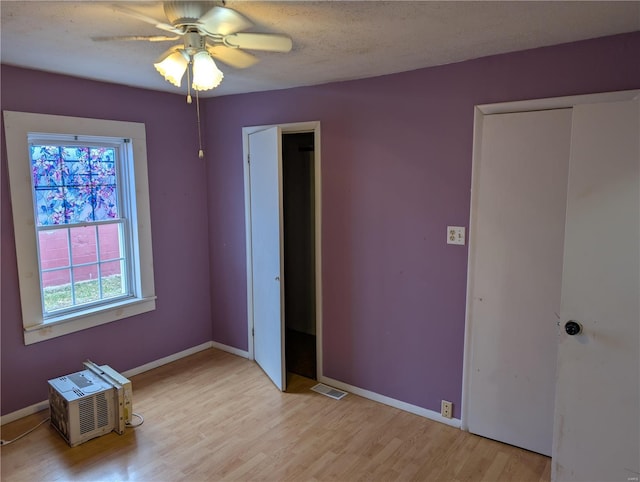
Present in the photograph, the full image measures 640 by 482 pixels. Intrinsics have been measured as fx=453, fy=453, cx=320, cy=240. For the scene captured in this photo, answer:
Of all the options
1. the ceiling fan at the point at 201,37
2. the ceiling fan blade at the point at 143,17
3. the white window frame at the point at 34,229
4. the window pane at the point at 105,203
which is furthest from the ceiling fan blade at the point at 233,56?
the window pane at the point at 105,203

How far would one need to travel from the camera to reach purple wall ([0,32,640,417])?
2.73 meters

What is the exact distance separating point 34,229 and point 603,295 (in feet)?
11.3

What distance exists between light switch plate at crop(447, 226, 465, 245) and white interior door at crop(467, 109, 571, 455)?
0.25ft

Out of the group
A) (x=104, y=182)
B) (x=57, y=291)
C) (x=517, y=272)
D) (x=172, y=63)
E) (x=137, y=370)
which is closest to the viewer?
(x=172, y=63)

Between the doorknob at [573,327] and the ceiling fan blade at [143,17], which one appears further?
the doorknob at [573,327]

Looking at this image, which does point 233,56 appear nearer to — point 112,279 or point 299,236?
point 112,279

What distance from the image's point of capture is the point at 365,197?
324cm

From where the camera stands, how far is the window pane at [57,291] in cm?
326

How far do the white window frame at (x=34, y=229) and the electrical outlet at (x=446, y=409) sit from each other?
2463 millimetres

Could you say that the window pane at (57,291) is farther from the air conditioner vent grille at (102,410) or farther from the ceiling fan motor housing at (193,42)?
the ceiling fan motor housing at (193,42)

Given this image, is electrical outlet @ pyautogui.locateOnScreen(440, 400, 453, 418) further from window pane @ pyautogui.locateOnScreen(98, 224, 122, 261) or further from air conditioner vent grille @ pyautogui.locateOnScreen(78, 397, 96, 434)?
window pane @ pyautogui.locateOnScreen(98, 224, 122, 261)

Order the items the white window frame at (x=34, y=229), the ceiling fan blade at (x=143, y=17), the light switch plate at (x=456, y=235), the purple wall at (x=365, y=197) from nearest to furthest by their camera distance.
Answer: the ceiling fan blade at (x=143, y=17), the purple wall at (x=365, y=197), the light switch plate at (x=456, y=235), the white window frame at (x=34, y=229)

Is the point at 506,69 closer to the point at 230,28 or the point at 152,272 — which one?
the point at 230,28

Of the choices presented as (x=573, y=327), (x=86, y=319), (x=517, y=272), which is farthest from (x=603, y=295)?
(x=86, y=319)
